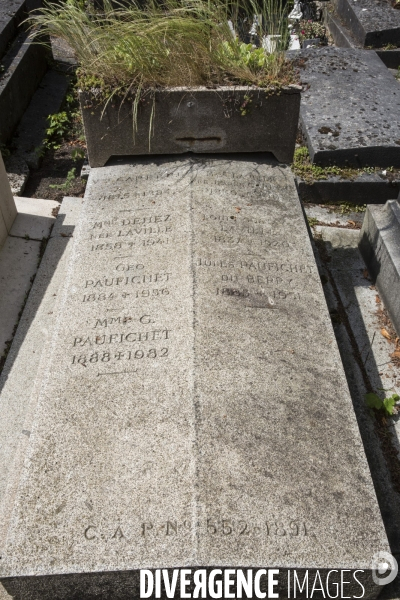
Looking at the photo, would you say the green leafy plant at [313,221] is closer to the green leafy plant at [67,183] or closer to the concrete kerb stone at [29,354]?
the concrete kerb stone at [29,354]

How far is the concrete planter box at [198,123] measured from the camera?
403 centimetres

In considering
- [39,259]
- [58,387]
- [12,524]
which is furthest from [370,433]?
[39,259]

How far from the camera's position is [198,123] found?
414cm

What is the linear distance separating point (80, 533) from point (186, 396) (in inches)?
30.8

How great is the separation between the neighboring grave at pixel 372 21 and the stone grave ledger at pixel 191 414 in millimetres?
5030


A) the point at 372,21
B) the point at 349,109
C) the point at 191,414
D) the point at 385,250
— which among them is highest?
the point at 372,21

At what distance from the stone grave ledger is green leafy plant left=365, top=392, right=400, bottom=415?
65cm

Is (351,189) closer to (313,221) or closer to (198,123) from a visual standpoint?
(313,221)

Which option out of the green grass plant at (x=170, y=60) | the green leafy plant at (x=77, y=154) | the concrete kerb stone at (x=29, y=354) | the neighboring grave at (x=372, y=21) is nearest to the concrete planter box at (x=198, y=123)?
the green grass plant at (x=170, y=60)

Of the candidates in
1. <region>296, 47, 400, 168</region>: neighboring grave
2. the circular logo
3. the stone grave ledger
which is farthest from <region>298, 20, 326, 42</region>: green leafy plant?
the circular logo

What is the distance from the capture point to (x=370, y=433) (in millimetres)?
3344

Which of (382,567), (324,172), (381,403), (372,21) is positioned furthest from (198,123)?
(372,21)

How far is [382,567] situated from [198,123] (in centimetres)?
318

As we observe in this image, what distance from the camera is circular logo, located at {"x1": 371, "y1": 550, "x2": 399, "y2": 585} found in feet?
7.36
